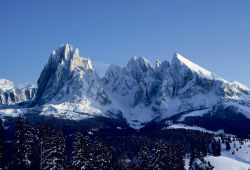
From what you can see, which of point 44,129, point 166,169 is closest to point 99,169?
point 44,129

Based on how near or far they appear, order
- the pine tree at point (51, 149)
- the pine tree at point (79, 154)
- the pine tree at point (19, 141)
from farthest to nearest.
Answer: the pine tree at point (79, 154), the pine tree at point (51, 149), the pine tree at point (19, 141)

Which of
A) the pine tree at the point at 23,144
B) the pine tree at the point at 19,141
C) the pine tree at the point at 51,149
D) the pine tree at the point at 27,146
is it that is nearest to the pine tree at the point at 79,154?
the pine tree at the point at 51,149

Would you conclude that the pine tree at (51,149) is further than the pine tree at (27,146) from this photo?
Yes

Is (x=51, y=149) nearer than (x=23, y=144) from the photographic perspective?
No

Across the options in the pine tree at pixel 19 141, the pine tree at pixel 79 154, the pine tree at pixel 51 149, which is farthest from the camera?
the pine tree at pixel 79 154

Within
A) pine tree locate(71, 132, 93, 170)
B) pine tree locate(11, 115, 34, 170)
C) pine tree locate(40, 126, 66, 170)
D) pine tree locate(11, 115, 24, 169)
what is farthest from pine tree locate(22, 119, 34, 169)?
pine tree locate(71, 132, 93, 170)

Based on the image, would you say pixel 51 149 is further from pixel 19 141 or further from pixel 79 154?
pixel 19 141

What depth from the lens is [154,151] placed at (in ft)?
463

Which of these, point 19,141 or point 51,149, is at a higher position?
point 19,141

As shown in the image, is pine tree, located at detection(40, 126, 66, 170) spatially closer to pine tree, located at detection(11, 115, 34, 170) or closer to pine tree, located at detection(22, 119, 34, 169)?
pine tree, located at detection(22, 119, 34, 169)

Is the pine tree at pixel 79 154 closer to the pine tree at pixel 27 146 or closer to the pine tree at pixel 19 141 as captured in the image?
the pine tree at pixel 27 146

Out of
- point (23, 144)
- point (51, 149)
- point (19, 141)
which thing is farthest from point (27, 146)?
point (51, 149)

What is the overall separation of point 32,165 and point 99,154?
1906cm

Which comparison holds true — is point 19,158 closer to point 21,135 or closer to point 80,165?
point 21,135
